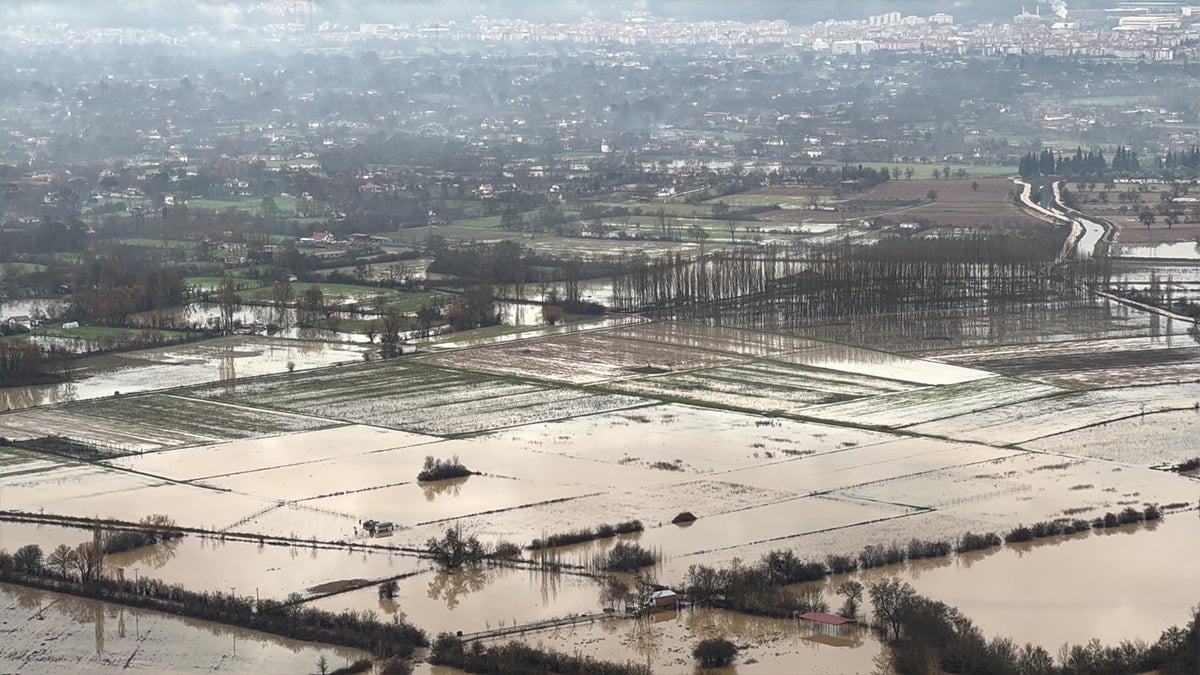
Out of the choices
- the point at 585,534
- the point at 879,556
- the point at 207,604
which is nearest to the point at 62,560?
the point at 207,604

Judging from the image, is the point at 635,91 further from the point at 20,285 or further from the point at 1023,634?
the point at 1023,634

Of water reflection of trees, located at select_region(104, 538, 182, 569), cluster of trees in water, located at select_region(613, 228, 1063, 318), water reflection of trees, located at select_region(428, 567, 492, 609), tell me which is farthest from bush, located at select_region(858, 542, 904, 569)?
cluster of trees in water, located at select_region(613, 228, 1063, 318)

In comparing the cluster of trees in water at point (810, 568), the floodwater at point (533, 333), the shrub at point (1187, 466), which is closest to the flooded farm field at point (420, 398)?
the floodwater at point (533, 333)

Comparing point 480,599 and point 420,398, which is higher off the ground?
point 420,398

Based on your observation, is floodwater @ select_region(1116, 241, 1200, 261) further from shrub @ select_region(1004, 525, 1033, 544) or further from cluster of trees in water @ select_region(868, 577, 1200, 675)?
cluster of trees in water @ select_region(868, 577, 1200, 675)

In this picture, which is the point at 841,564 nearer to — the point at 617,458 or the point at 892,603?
the point at 892,603
